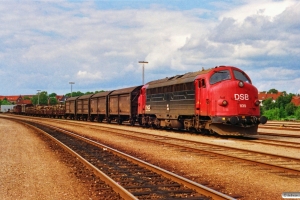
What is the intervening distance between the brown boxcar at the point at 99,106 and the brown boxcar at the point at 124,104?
1158mm

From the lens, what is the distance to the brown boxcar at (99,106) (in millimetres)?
44406

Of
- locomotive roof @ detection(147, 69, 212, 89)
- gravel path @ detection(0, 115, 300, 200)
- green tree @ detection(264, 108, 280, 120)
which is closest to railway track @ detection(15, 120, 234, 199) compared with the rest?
gravel path @ detection(0, 115, 300, 200)

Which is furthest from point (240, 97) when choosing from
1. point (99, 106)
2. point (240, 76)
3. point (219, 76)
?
point (99, 106)

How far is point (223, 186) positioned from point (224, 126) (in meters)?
11.9

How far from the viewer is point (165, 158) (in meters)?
13.3

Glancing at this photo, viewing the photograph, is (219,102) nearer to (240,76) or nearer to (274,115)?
(240,76)

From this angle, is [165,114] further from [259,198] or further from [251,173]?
[259,198]

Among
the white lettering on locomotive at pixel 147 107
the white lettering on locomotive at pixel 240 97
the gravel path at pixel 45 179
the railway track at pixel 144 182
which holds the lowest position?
the gravel path at pixel 45 179

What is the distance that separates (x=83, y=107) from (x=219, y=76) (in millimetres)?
35282

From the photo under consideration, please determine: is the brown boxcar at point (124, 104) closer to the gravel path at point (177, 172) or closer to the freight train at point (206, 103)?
the freight train at point (206, 103)

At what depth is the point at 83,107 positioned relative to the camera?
53531 mm

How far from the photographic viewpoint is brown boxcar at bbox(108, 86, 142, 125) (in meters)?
36.0

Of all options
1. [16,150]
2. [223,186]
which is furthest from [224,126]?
[223,186]

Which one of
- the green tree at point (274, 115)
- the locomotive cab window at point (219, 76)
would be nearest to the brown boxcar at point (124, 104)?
the locomotive cab window at point (219, 76)
